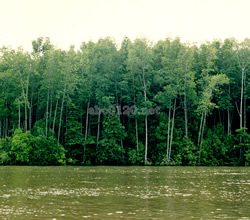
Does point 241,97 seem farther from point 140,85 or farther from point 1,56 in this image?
point 1,56

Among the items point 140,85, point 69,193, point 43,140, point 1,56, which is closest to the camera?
point 69,193

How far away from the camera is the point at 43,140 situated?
66.5 meters

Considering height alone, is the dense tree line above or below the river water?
above

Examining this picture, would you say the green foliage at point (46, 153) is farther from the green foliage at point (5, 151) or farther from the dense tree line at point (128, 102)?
the green foliage at point (5, 151)

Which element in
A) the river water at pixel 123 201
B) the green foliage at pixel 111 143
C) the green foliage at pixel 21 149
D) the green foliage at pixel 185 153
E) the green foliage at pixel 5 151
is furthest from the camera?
the green foliage at pixel 111 143

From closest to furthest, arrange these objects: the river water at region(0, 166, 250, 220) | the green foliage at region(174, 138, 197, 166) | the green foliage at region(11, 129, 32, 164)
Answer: the river water at region(0, 166, 250, 220)
the green foliage at region(11, 129, 32, 164)
the green foliage at region(174, 138, 197, 166)

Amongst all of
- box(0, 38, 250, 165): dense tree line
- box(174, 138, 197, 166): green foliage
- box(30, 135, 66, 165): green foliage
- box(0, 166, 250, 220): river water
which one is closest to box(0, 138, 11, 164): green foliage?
box(0, 38, 250, 165): dense tree line

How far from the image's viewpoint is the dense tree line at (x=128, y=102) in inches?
2677

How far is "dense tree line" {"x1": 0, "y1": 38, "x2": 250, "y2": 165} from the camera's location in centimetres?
6800

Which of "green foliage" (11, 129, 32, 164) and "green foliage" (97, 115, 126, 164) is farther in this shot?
"green foliage" (97, 115, 126, 164)

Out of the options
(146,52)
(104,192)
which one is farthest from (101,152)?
(104,192)

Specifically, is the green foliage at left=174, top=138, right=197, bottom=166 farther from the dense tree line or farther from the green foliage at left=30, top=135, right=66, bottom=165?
the green foliage at left=30, top=135, right=66, bottom=165

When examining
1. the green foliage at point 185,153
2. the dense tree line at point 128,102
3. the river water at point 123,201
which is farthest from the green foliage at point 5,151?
the river water at point 123,201

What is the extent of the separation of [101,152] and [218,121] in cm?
2027
